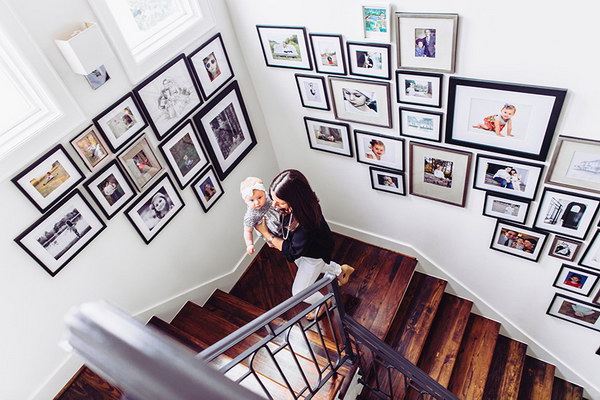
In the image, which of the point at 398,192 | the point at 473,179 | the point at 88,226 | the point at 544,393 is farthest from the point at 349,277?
the point at 88,226

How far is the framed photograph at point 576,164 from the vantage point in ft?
7.89

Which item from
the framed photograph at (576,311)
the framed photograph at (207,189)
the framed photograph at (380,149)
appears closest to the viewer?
the framed photograph at (576,311)

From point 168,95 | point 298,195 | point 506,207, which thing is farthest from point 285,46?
point 506,207

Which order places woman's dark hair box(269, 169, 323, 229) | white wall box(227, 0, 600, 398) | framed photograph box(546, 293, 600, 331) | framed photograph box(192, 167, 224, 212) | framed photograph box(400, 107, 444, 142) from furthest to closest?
framed photograph box(192, 167, 224, 212) → framed photograph box(546, 293, 600, 331) → framed photograph box(400, 107, 444, 142) → woman's dark hair box(269, 169, 323, 229) → white wall box(227, 0, 600, 398)

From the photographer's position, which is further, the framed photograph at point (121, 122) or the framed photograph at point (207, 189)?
the framed photograph at point (207, 189)

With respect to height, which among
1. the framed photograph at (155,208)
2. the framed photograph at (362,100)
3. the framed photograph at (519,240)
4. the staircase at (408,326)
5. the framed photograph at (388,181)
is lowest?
the staircase at (408,326)

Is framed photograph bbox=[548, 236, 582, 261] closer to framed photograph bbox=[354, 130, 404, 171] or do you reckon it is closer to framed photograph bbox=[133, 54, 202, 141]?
framed photograph bbox=[354, 130, 404, 171]

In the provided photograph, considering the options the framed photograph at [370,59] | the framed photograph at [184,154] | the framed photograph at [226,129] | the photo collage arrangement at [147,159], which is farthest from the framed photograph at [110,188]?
the framed photograph at [370,59]

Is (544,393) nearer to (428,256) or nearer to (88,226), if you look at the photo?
(428,256)

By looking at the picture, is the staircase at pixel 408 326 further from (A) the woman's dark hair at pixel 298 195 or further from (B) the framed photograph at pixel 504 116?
(B) the framed photograph at pixel 504 116

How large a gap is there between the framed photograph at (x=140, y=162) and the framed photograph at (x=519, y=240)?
2466 mm

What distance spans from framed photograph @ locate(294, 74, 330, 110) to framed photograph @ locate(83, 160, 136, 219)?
146cm

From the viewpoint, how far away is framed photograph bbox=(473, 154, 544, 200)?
2.72m

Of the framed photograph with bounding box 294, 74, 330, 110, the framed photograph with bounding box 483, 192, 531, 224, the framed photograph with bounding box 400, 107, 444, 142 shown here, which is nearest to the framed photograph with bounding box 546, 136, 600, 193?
the framed photograph with bounding box 483, 192, 531, 224
